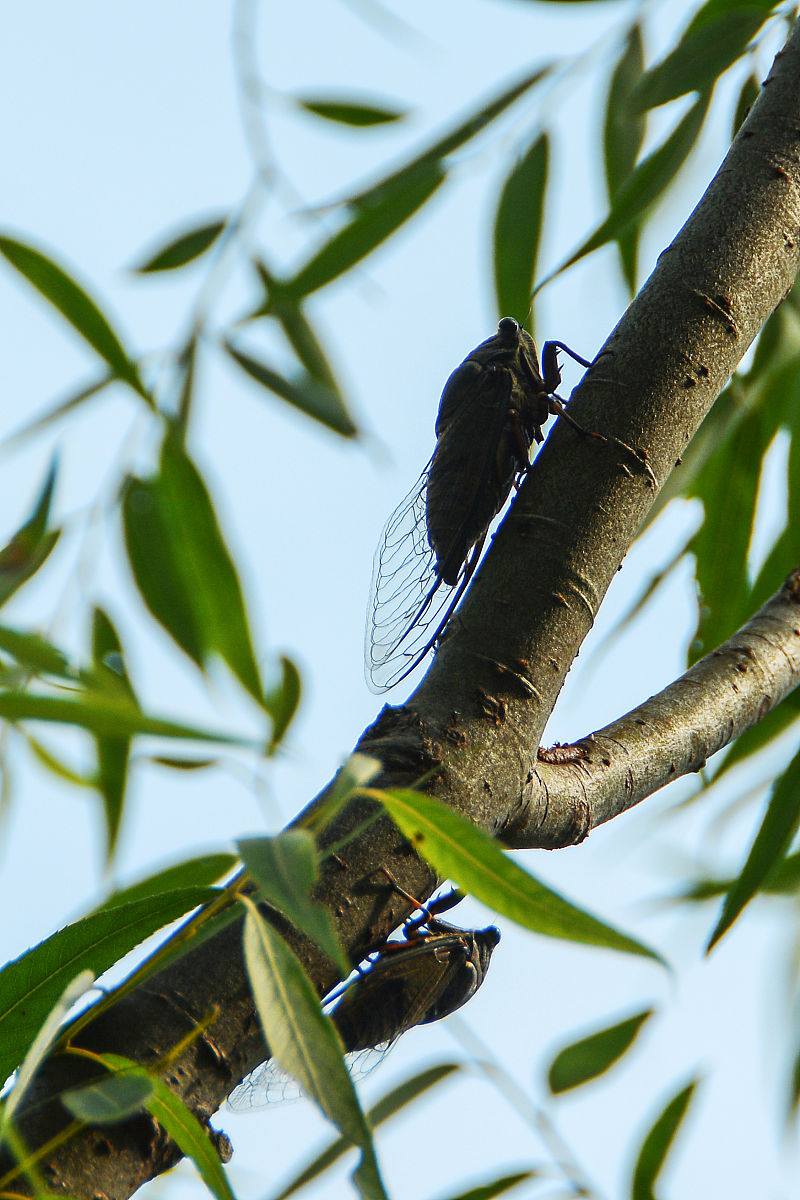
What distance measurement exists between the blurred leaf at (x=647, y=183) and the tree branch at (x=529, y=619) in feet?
0.30

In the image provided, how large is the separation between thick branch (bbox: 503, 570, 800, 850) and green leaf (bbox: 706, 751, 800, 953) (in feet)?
0.18

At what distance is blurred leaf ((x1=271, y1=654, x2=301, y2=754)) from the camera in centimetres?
46

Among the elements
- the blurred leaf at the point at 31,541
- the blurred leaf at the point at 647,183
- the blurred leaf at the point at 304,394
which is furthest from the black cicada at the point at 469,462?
the blurred leaf at the point at 31,541

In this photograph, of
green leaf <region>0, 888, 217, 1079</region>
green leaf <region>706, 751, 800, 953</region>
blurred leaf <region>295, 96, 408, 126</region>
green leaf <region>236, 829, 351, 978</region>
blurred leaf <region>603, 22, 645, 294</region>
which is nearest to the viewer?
green leaf <region>236, 829, 351, 978</region>

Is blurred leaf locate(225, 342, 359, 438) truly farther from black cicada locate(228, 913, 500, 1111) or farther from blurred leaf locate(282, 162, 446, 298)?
black cicada locate(228, 913, 500, 1111)

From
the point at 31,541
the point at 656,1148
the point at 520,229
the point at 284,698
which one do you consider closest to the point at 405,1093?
the point at 656,1148

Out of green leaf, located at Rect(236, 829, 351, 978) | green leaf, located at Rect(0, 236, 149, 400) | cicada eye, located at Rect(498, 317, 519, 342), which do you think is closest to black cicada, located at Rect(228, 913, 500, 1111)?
green leaf, located at Rect(236, 829, 351, 978)

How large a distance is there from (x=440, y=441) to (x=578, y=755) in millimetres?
427

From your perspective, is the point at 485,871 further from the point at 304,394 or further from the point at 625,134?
the point at 625,134

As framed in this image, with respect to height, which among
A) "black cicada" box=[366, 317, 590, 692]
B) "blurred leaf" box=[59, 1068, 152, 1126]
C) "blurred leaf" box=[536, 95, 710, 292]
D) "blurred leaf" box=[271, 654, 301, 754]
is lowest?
"blurred leaf" box=[59, 1068, 152, 1126]

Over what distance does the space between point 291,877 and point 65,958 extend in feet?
0.71

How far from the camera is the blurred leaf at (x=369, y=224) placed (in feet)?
2.37

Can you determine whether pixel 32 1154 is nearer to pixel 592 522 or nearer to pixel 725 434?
pixel 592 522

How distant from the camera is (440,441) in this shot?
1.03 meters
